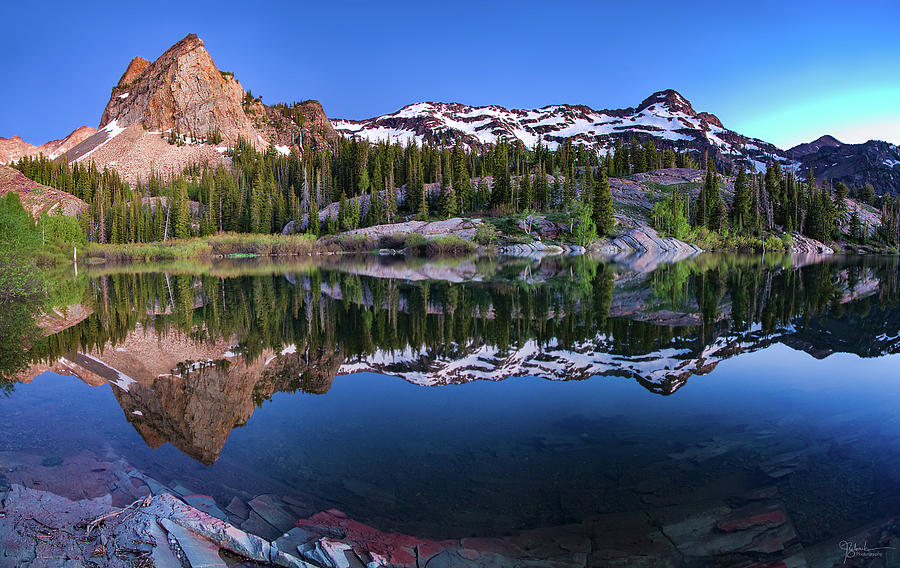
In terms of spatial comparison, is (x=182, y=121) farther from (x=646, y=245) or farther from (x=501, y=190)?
(x=646, y=245)

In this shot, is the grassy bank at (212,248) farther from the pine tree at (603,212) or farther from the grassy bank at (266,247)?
the pine tree at (603,212)

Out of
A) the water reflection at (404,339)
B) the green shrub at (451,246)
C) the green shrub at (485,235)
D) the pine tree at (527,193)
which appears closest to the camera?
the water reflection at (404,339)

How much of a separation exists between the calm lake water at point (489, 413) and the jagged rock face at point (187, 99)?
160763 mm

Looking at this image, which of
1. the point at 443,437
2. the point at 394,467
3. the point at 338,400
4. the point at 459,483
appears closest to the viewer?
the point at 459,483

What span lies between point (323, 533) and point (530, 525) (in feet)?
5.80

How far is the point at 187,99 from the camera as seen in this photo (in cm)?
15375

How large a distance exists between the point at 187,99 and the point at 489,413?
18053 cm

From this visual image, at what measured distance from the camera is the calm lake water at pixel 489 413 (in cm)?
455

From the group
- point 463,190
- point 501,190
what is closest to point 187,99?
point 463,190

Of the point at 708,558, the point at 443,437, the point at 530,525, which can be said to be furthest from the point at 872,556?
the point at 443,437

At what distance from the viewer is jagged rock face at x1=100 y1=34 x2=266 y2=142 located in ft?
495

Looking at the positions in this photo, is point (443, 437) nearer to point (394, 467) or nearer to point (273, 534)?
point (394, 467)

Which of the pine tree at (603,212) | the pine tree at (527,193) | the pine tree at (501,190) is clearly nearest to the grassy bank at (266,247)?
the pine tree at (603,212)

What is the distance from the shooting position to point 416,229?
226 ft
